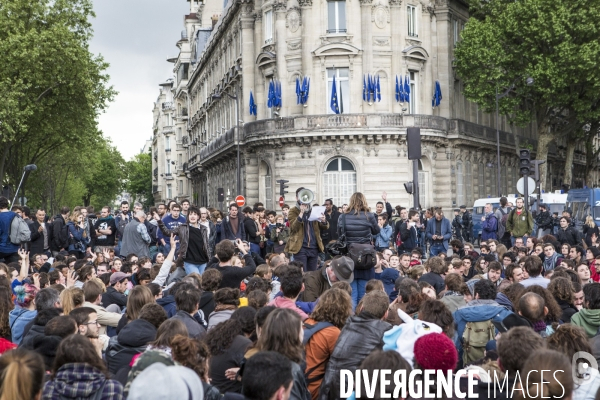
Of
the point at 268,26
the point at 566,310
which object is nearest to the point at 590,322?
the point at 566,310

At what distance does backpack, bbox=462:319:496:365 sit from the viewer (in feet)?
25.4

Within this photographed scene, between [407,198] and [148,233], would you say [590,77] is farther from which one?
[148,233]

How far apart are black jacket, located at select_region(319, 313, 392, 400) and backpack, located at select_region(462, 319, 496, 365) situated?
56.8 inches

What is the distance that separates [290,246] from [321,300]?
7.70 meters

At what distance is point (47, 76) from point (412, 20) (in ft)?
62.9

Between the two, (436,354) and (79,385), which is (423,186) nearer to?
(436,354)

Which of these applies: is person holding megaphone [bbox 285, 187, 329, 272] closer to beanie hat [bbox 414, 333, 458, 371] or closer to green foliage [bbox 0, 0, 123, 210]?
beanie hat [bbox 414, 333, 458, 371]

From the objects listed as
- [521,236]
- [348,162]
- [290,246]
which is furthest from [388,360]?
[348,162]

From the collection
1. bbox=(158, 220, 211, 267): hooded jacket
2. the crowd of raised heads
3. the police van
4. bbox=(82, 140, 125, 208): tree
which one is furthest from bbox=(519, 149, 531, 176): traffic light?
bbox=(82, 140, 125, 208): tree

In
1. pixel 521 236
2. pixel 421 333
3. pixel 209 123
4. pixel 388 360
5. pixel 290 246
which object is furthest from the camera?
pixel 209 123

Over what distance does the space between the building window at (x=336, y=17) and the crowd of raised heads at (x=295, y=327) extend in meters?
26.0

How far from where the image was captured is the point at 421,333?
605cm

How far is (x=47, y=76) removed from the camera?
42.3 m

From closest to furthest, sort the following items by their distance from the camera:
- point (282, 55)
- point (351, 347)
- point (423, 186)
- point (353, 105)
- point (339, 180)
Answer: point (351, 347), point (353, 105), point (339, 180), point (282, 55), point (423, 186)
